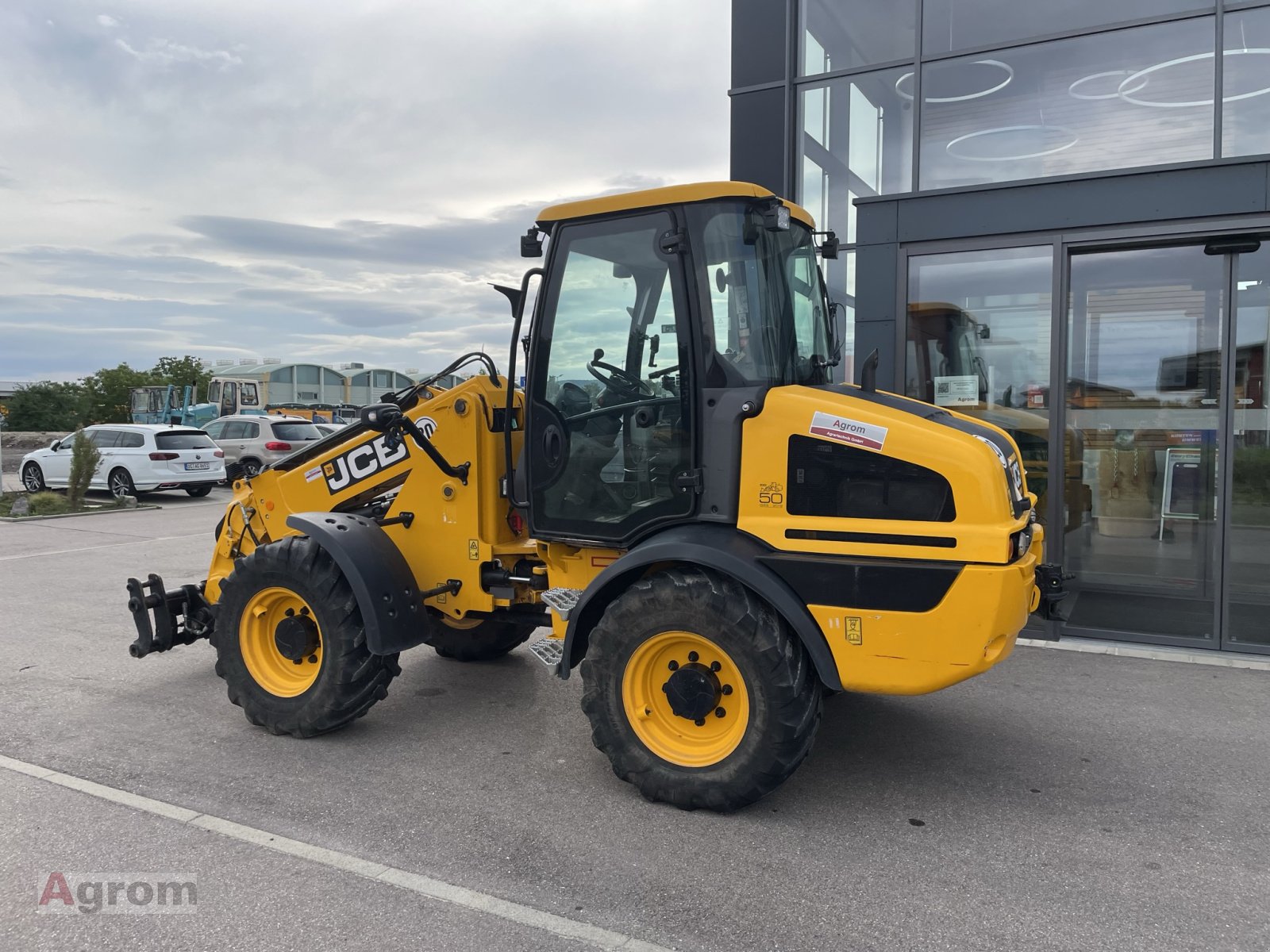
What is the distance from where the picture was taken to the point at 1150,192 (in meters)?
6.76

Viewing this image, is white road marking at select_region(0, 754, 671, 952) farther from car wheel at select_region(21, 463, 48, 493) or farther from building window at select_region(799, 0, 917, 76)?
car wheel at select_region(21, 463, 48, 493)

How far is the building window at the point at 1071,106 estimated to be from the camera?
6.80 metres

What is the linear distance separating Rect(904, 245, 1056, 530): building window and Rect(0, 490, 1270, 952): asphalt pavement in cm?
229

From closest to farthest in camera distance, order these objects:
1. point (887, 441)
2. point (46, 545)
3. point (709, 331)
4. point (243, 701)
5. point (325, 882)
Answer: point (325, 882)
point (887, 441)
point (709, 331)
point (243, 701)
point (46, 545)

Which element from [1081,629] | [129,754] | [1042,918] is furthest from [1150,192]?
[129,754]

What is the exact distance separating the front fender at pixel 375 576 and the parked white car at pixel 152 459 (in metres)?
14.5

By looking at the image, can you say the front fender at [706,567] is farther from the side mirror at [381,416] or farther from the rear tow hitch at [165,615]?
the rear tow hitch at [165,615]

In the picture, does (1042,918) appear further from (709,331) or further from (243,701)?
(243,701)

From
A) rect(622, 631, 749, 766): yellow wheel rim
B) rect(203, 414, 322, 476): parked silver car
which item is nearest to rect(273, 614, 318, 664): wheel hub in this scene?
rect(622, 631, 749, 766): yellow wheel rim

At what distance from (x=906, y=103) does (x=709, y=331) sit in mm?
4904

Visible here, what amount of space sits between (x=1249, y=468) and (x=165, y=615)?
24.8ft

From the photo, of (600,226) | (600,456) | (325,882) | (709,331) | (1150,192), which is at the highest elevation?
(1150,192)

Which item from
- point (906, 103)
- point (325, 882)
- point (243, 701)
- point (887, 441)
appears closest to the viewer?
point (325, 882)

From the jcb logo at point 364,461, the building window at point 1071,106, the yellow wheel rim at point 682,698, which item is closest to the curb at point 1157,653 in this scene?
the building window at point 1071,106
